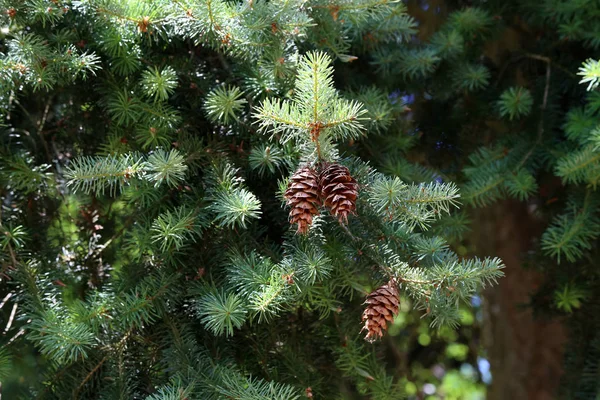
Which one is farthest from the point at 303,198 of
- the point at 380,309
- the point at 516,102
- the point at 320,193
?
the point at 516,102

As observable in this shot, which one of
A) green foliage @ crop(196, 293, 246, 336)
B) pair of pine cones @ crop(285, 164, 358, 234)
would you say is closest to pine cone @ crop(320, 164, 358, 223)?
pair of pine cones @ crop(285, 164, 358, 234)

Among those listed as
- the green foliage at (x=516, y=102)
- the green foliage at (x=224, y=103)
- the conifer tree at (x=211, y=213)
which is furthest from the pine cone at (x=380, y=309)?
the green foliage at (x=516, y=102)

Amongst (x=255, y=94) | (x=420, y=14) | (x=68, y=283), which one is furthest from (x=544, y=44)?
(x=68, y=283)

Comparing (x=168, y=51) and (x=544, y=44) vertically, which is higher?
(x=168, y=51)

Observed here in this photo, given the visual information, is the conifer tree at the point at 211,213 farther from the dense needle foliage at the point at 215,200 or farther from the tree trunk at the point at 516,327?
the tree trunk at the point at 516,327

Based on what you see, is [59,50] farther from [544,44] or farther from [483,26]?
[544,44]

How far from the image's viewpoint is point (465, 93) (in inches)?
44.8

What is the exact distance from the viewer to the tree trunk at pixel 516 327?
4.81 ft

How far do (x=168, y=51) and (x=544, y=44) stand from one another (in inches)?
28.3

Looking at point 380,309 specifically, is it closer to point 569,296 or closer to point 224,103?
point 224,103

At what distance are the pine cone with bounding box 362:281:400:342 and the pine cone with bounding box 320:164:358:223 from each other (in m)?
0.09

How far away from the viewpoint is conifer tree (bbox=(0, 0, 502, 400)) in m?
0.66

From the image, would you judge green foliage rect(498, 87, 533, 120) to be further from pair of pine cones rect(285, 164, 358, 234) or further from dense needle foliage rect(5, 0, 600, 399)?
pair of pine cones rect(285, 164, 358, 234)

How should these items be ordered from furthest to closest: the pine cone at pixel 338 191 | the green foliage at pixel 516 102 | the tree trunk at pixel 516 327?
1. the tree trunk at pixel 516 327
2. the green foliage at pixel 516 102
3. the pine cone at pixel 338 191
